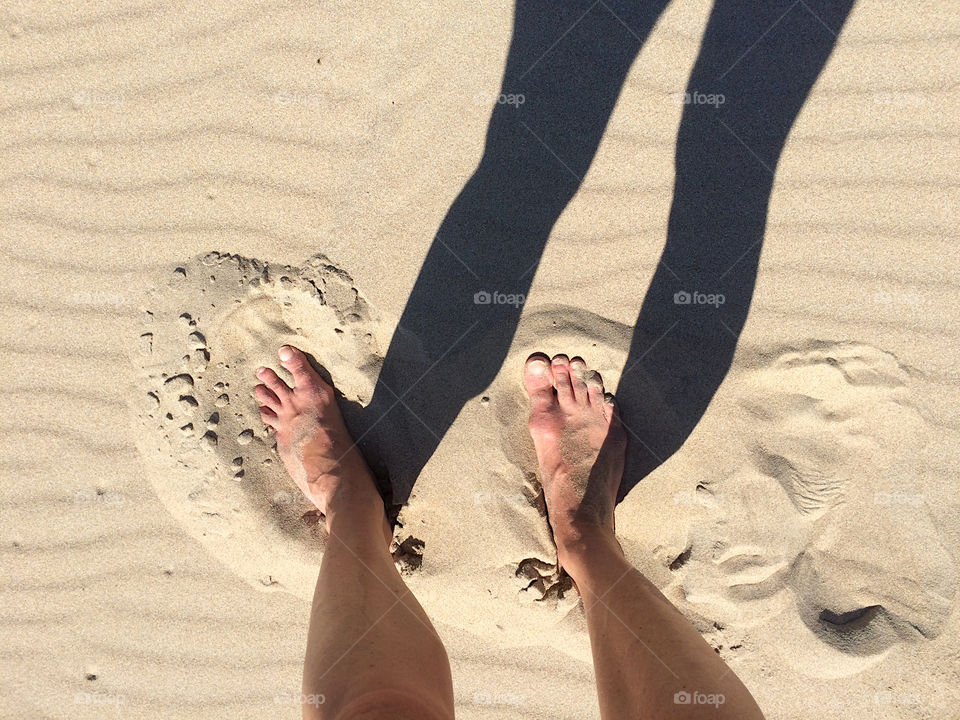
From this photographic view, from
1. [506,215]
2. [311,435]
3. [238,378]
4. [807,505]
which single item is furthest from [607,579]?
[238,378]

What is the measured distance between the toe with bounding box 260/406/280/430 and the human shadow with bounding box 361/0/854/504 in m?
0.42

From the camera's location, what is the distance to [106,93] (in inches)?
92.4

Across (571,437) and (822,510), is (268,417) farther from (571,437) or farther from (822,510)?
(822,510)

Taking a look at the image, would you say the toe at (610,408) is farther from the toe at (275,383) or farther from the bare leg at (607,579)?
the toe at (275,383)

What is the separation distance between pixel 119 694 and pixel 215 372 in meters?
1.45

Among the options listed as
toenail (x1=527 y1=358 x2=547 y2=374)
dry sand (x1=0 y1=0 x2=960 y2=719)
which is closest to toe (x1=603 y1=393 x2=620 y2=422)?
dry sand (x1=0 y1=0 x2=960 y2=719)

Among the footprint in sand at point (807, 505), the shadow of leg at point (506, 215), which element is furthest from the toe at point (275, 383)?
the footprint in sand at point (807, 505)

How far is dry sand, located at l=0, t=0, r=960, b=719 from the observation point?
2.23 m

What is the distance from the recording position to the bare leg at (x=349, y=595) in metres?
1.67

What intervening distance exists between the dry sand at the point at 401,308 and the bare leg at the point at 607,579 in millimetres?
117

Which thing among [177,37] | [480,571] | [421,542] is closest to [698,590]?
[480,571]

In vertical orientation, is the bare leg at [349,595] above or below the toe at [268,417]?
below

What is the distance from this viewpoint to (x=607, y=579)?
6.58 feet

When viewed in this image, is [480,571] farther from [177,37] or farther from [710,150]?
[177,37]
